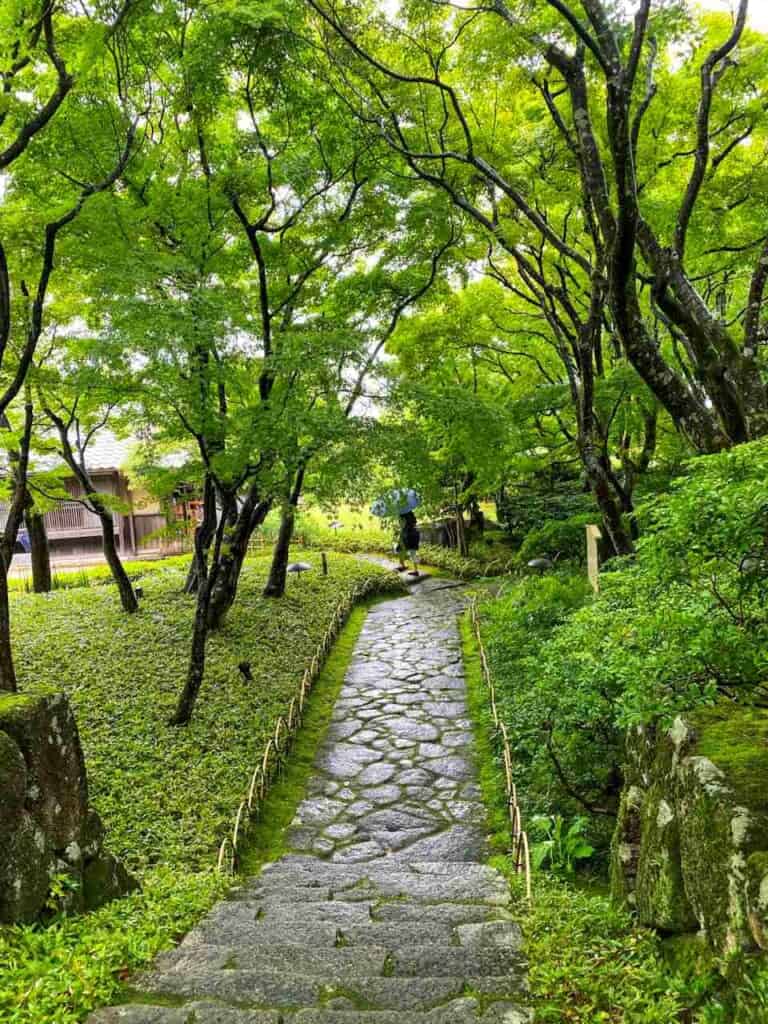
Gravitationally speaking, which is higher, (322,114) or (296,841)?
(322,114)

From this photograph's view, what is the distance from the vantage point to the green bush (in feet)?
43.3

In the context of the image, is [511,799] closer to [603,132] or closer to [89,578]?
[603,132]

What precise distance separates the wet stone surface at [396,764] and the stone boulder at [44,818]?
249cm

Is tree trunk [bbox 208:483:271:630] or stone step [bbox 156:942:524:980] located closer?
stone step [bbox 156:942:524:980]

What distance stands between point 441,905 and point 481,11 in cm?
808

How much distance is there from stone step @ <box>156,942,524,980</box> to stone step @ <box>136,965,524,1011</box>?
13cm

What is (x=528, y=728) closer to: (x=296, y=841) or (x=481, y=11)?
(x=296, y=841)

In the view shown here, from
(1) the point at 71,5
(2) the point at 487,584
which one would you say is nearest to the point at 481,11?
(1) the point at 71,5

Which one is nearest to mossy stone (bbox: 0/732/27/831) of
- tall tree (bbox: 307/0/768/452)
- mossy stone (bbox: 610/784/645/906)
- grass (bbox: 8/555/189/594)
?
mossy stone (bbox: 610/784/645/906)

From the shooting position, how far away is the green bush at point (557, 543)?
1320cm

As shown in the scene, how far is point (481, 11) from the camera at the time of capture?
6.77 meters

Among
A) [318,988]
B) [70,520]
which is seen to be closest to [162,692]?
[318,988]

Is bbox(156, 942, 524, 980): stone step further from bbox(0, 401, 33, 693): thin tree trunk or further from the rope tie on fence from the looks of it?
bbox(0, 401, 33, 693): thin tree trunk

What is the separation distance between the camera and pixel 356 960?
3875 mm
